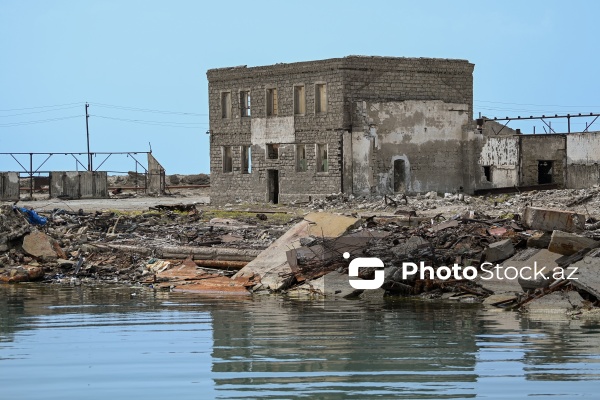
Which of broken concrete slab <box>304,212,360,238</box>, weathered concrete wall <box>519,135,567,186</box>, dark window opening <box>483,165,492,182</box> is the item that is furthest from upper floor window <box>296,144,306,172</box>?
broken concrete slab <box>304,212,360,238</box>

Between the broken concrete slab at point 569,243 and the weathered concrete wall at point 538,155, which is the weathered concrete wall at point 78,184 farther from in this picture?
the broken concrete slab at point 569,243

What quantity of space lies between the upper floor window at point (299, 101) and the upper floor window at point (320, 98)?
2.46 ft

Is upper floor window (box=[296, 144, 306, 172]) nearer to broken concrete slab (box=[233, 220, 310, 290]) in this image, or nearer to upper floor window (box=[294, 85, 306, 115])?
upper floor window (box=[294, 85, 306, 115])

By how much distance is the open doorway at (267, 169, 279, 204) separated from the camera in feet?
153

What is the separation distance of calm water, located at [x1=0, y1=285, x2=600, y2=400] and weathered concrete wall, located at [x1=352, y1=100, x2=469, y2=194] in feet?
79.8

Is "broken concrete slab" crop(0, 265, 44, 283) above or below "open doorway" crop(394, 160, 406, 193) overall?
below

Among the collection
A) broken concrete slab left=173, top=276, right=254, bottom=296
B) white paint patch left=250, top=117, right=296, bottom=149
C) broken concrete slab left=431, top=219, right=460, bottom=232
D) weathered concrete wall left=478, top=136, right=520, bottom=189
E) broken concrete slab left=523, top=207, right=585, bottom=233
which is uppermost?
white paint patch left=250, top=117, right=296, bottom=149

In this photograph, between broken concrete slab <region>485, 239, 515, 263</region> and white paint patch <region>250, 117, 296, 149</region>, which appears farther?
white paint patch <region>250, 117, 296, 149</region>

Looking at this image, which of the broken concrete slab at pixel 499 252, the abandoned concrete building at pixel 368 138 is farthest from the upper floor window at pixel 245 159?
the broken concrete slab at pixel 499 252

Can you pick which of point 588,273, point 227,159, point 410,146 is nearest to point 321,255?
point 588,273

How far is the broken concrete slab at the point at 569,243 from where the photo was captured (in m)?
18.8

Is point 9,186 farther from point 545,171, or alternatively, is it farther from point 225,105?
point 545,171

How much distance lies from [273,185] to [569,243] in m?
28.8

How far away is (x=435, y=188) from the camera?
148 feet
